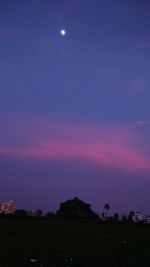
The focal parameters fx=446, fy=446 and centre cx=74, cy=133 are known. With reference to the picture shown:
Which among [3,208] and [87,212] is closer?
[87,212]

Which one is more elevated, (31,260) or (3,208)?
(3,208)

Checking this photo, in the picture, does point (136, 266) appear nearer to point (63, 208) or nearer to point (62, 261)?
point (62, 261)

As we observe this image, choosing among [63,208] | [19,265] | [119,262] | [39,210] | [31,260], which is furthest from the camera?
[63,208]

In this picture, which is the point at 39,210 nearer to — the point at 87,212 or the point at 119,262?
the point at 87,212

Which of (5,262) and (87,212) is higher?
(87,212)

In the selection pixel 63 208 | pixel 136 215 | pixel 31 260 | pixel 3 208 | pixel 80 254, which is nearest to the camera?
pixel 31 260

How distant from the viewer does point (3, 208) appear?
494 feet

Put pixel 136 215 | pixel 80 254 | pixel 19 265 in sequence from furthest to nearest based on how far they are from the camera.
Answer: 1. pixel 136 215
2. pixel 80 254
3. pixel 19 265

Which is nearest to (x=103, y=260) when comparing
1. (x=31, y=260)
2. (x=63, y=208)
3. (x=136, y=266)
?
(x=136, y=266)

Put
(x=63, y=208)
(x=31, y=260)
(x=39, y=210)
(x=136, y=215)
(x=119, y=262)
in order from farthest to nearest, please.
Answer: (x=136, y=215), (x=63, y=208), (x=39, y=210), (x=119, y=262), (x=31, y=260)

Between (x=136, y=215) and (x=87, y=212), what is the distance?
118 ft

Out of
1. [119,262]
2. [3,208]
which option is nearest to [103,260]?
[119,262]

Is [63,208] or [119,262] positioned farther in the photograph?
[63,208]

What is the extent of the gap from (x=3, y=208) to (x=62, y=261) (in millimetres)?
141451
